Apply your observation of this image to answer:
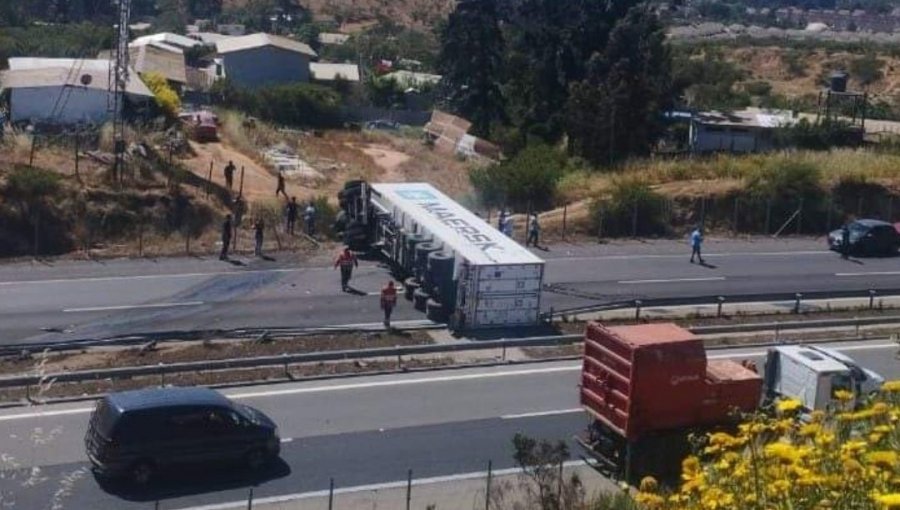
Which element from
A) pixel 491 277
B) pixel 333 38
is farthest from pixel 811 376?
pixel 333 38

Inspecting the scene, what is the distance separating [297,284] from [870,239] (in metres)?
17.3

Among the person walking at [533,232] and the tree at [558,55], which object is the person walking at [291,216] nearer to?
the person walking at [533,232]

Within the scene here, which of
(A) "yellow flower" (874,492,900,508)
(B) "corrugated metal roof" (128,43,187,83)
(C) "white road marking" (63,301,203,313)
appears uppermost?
(A) "yellow flower" (874,492,900,508)

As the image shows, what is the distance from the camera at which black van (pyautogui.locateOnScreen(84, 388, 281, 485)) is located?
17922 millimetres

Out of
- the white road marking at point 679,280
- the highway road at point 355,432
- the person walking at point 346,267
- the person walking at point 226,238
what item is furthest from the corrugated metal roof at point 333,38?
the highway road at point 355,432

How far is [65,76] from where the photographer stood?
47625 mm

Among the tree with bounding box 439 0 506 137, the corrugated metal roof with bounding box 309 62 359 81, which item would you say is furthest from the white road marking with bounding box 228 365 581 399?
the corrugated metal roof with bounding box 309 62 359 81

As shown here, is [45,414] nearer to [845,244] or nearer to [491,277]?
[491,277]

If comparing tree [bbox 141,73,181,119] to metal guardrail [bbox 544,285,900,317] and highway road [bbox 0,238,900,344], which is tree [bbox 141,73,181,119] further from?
metal guardrail [bbox 544,285,900,317]

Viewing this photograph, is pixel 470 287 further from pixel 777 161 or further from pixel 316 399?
pixel 777 161

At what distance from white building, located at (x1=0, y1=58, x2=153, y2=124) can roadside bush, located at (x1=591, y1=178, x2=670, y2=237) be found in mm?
17214

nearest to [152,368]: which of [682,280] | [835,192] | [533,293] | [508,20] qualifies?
[533,293]

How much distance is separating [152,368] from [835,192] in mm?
27825

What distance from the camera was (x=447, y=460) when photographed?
798 inches
